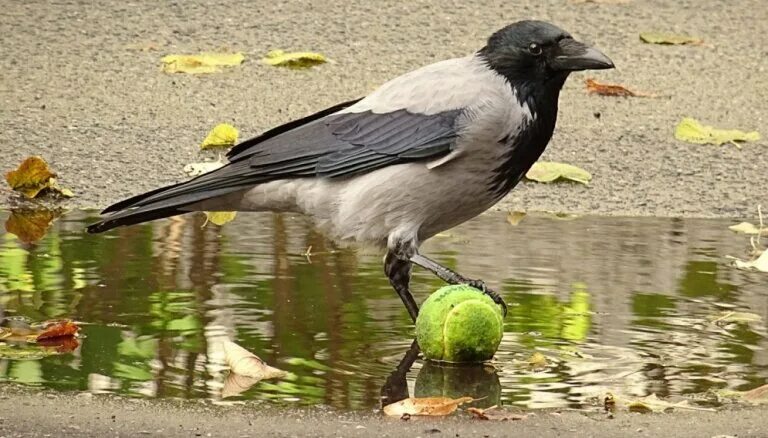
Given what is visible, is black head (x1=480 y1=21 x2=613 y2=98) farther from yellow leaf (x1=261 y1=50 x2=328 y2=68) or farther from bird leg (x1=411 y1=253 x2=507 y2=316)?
yellow leaf (x1=261 y1=50 x2=328 y2=68)

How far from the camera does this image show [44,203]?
7.07m

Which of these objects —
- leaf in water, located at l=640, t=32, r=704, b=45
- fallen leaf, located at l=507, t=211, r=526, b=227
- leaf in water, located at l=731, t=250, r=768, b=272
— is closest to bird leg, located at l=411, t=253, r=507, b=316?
leaf in water, located at l=731, t=250, r=768, b=272

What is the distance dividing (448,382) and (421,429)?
559mm

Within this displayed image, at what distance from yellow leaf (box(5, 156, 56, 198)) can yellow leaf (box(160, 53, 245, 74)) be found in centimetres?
238

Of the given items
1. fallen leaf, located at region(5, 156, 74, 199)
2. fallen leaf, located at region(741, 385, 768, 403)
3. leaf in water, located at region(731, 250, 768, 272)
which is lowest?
fallen leaf, located at region(741, 385, 768, 403)

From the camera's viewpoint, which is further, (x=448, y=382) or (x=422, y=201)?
(x=422, y=201)

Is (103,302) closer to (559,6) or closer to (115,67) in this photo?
(115,67)

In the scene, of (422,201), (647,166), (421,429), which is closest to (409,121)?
(422,201)

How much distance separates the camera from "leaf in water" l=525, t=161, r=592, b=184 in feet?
24.9

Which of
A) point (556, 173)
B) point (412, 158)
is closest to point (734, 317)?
point (412, 158)

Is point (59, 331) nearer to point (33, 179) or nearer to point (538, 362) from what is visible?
point (538, 362)

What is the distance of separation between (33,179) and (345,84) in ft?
8.26

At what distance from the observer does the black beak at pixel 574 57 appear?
5.30m

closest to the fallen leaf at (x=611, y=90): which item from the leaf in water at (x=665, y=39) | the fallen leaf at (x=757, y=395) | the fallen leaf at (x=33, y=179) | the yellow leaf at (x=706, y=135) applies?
the yellow leaf at (x=706, y=135)
